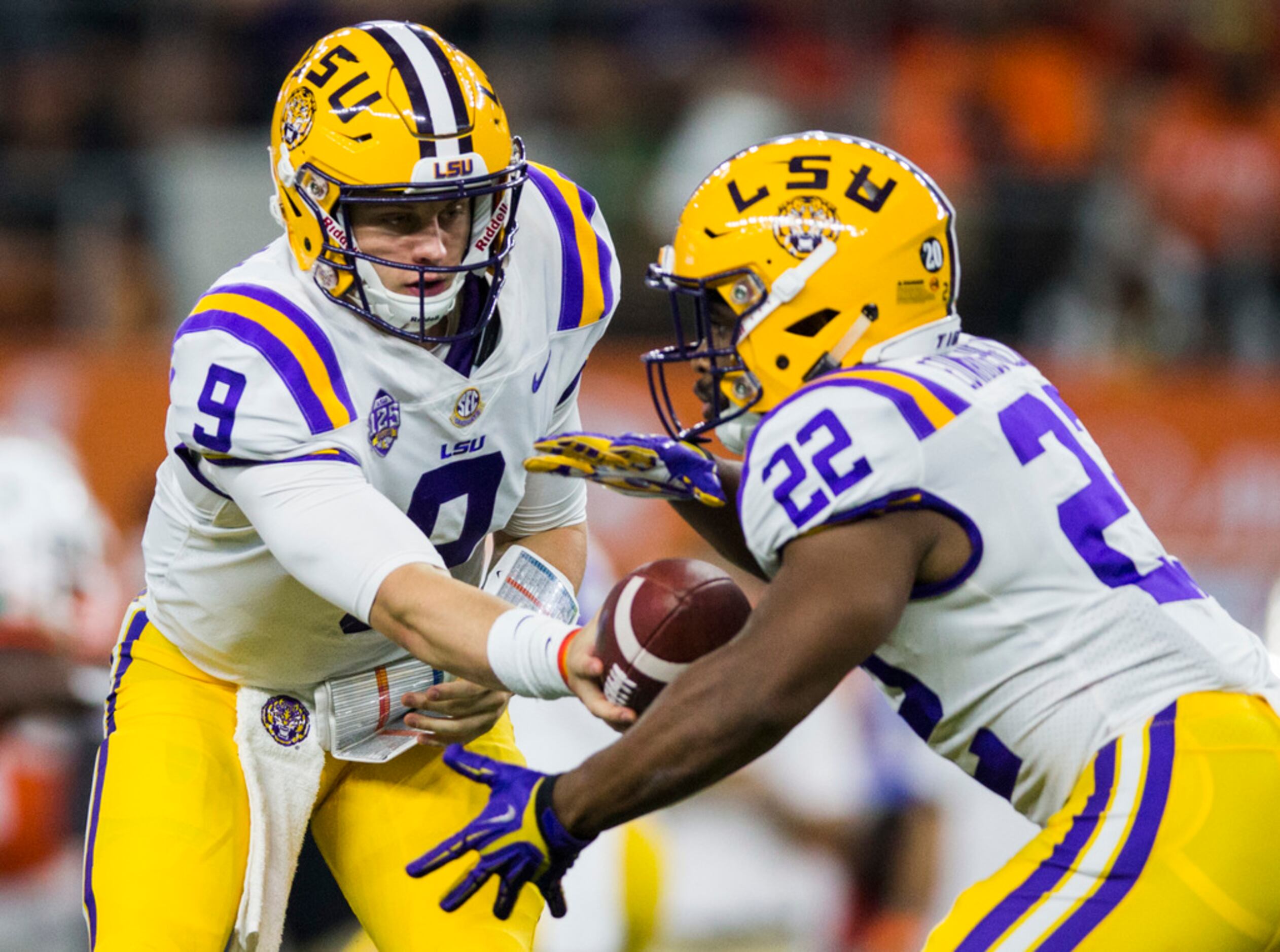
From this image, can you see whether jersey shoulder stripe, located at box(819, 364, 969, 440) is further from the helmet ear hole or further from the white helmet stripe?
the white helmet stripe

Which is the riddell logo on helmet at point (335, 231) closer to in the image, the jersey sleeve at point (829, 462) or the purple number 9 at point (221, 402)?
the purple number 9 at point (221, 402)

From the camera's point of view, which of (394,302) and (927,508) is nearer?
(927,508)

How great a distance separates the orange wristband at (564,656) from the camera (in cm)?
270

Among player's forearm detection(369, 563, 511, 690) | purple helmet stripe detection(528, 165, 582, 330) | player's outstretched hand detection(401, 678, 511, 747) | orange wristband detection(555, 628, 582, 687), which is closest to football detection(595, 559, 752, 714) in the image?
orange wristband detection(555, 628, 582, 687)

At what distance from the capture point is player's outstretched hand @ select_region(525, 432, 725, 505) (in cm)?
289

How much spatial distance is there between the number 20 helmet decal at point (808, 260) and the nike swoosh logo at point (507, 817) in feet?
2.48

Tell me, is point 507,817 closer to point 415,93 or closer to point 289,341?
point 289,341

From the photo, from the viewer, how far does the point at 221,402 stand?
2869 mm

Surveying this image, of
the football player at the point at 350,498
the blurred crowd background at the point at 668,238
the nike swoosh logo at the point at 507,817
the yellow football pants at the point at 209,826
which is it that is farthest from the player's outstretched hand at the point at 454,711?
the blurred crowd background at the point at 668,238

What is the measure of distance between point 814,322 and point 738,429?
271 millimetres

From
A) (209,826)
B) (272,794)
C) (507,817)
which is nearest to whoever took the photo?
(507,817)

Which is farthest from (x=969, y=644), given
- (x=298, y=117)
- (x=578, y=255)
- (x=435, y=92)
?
(x=298, y=117)

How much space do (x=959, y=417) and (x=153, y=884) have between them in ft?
5.24

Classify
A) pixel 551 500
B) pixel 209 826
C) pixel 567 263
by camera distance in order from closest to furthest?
pixel 209 826
pixel 567 263
pixel 551 500
